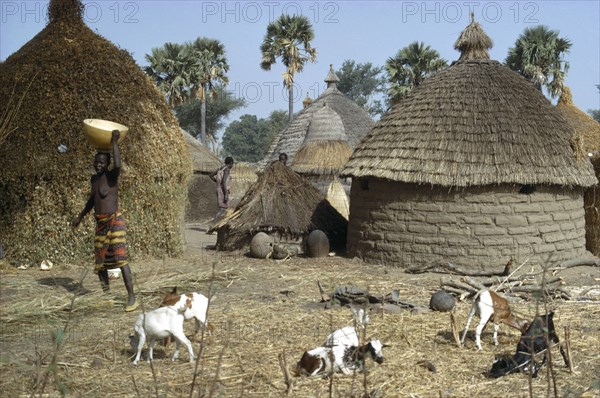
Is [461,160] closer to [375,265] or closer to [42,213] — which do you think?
[375,265]

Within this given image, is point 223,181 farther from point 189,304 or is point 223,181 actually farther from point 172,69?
point 172,69

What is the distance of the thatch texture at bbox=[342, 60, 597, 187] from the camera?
35.1ft

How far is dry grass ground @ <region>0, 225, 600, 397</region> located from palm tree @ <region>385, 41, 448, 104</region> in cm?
2070

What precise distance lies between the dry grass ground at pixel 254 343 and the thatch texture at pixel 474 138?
1.74 metres

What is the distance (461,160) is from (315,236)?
3.14 m

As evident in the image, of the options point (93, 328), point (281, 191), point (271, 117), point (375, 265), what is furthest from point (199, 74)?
point (271, 117)

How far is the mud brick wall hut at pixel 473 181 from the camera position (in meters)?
10.7

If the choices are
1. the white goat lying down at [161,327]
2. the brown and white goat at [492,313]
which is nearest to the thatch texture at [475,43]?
the brown and white goat at [492,313]

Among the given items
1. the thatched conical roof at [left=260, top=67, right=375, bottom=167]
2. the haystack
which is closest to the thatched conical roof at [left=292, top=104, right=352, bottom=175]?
the thatched conical roof at [left=260, top=67, right=375, bottom=167]

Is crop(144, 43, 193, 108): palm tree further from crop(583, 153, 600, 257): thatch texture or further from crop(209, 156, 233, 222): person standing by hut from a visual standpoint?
crop(583, 153, 600, 257): thatch texture

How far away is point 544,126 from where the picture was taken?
37.5 ft

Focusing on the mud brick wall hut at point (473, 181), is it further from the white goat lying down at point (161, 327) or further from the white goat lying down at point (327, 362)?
the white goat lying down at point (161, 327)

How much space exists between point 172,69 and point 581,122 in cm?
1921

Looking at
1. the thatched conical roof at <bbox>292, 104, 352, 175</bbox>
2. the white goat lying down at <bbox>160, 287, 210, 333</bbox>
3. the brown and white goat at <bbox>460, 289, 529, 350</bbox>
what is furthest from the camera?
the thatched conical roof at <bbox>292, 104, 352, 175</bbox>
